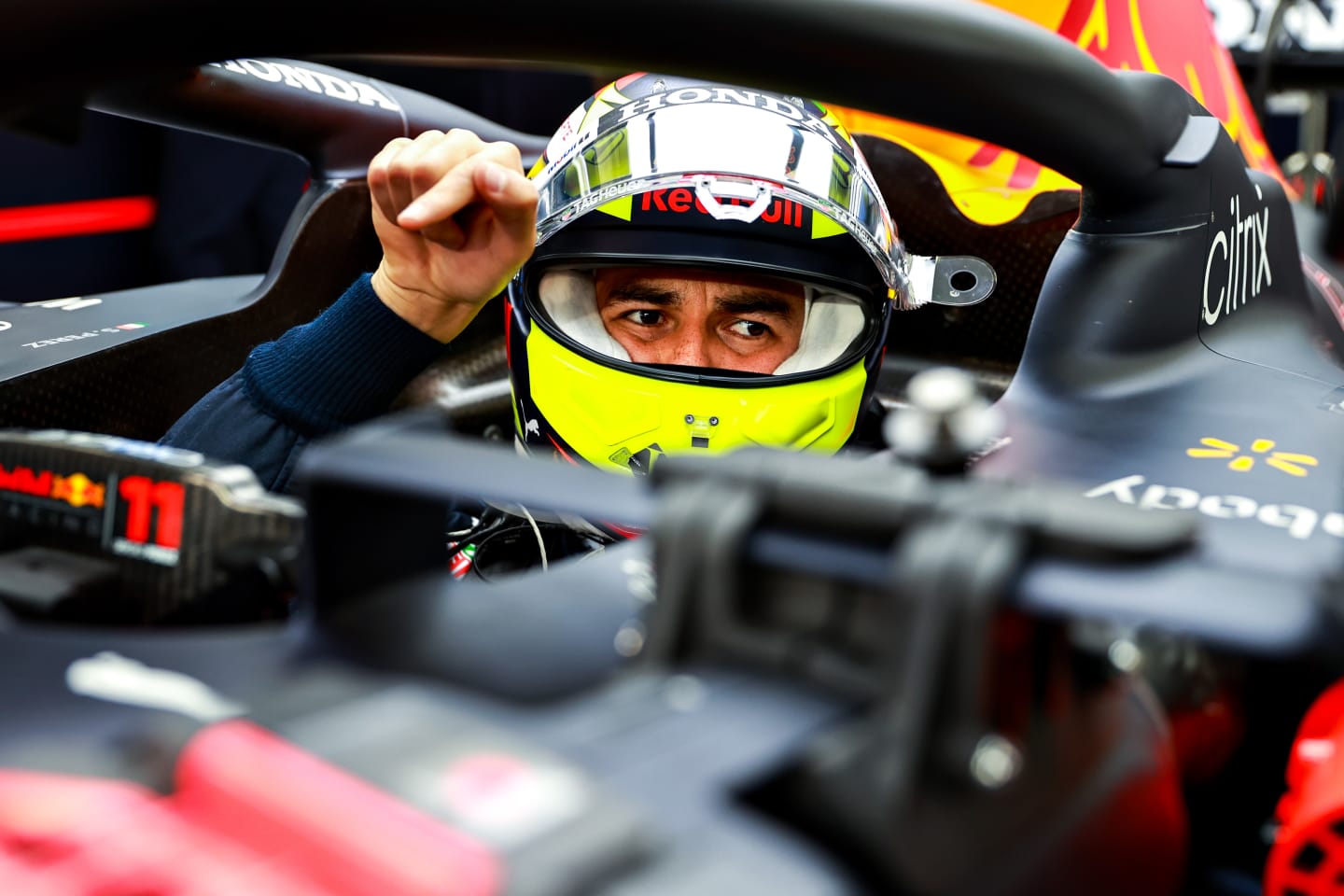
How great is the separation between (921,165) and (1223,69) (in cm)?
58

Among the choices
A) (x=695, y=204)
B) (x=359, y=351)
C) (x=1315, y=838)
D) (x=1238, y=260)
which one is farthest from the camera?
(x=695, y=204)

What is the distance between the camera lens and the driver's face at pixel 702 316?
1.43 meters

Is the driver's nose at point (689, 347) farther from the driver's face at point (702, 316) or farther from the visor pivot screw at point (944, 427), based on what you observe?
the visor pivot screw at point (944, 427)

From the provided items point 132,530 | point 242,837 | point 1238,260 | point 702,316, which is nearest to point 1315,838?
point 242,837

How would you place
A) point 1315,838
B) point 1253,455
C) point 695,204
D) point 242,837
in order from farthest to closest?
point 695,204, point 1253,455, point 1315,838, point 242,837

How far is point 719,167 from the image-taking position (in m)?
1.30

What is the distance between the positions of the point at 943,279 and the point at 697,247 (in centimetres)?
29

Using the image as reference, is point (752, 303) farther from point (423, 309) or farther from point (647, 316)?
point (423, 309)

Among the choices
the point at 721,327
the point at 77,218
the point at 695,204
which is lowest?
the point at 77,218

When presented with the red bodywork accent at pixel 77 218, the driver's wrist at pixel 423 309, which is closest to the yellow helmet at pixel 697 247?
the driver's wrist at pixel 423 309

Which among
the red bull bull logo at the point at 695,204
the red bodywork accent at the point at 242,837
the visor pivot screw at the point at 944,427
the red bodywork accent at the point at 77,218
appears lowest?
the red bodywork accent at the point at 77,218

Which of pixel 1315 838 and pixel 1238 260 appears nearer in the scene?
pixel 1315 838

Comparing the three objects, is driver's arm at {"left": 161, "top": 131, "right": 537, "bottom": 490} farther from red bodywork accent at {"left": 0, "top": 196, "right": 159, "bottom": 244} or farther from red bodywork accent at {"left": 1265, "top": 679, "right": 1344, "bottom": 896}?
red bodywork accent at {"left": 0, "top": 196, "right": 159, "bottom": 244}

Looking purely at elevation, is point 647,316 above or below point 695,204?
below
